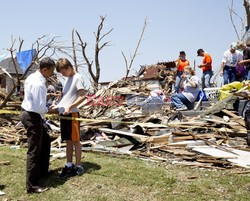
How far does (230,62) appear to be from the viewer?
1105 cm

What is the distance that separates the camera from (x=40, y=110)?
4.68m

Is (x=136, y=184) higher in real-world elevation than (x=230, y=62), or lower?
lower

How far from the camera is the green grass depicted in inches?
171

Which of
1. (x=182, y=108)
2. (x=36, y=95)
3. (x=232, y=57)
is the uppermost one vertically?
(x=232, y=57)

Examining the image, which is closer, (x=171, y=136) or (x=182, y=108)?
(x=171, y=136)

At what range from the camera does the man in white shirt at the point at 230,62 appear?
36.0ft

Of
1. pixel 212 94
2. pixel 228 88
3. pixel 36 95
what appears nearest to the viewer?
pixel 36 95

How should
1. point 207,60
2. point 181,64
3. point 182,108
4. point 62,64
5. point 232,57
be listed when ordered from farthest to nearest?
point 181,64, point 207,60, point 232,57, point 182,108, point 62,64

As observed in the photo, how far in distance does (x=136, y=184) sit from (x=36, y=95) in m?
1.94

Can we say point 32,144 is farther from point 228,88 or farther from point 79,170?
point 228,88

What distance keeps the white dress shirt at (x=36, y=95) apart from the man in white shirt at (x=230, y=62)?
7.92 meters

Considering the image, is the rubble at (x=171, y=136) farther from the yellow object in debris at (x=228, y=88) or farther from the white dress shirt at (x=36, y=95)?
the white dress shirt at (x=36, y=95)

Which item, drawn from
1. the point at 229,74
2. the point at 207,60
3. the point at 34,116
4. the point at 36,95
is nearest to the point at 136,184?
the point at 34,116

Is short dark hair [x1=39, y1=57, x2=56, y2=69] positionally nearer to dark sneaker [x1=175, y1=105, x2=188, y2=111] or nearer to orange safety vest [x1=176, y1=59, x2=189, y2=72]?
dark sneaker [x1=175, y1=105, x2=188, y2=111]
